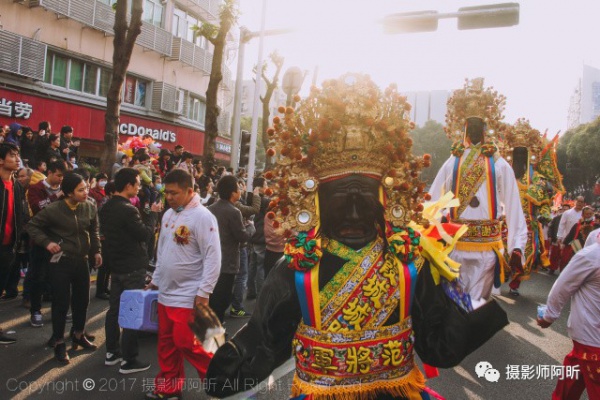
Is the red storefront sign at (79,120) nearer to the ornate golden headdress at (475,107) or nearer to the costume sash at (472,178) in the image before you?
the ornate golden headdress at (475,107)

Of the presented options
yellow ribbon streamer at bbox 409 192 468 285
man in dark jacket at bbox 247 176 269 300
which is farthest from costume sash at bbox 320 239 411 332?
man in dark jacket at bbox 247 176 269 300

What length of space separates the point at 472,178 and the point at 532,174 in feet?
18.6

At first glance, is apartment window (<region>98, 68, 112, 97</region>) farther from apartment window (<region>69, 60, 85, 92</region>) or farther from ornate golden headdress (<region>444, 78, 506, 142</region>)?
ornate golden headdress (<region>444, 78, 506, 142</region>)

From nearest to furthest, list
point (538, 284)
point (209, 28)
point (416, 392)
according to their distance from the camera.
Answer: point (416, 392)
point (538, 284)
point (209, 28)

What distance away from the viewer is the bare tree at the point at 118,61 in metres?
12.0

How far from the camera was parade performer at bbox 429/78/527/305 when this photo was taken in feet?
19.0

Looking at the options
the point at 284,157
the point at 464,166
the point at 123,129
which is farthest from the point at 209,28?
the point at 284,157

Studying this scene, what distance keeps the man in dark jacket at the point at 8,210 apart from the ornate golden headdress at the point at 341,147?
165 inches

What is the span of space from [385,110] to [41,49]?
1888 cm

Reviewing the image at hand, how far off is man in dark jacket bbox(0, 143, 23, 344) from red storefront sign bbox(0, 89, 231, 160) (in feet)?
42.9

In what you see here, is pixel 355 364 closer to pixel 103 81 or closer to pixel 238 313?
pixel 238 313

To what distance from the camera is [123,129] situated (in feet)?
76.3

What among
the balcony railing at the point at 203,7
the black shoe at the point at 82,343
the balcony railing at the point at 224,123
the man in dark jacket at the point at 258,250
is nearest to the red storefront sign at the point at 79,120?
the balcony railing at the point at 203,7

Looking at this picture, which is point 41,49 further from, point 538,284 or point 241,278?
point 538,284
